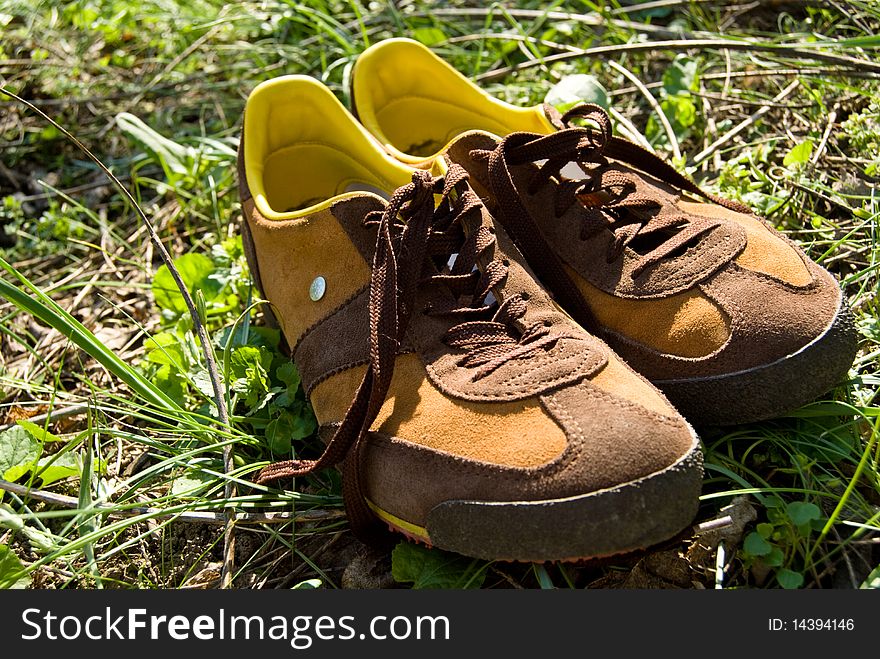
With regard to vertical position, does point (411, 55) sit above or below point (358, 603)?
above

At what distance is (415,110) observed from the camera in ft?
8.64

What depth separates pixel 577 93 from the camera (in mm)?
2963

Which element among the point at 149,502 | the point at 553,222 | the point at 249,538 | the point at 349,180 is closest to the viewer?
the point at 149,502

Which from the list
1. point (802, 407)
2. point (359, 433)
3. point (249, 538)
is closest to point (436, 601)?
point (359, 433)

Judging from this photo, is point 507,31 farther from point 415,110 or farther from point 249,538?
point 249,538

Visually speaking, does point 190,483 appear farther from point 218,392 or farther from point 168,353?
point 168,353

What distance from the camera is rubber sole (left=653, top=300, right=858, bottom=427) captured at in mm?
1811

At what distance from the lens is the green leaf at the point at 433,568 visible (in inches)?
68.5

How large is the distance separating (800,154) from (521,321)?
1.31m

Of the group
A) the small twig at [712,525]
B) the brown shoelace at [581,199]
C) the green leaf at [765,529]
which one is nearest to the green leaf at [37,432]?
the brown shoelace at [581,199]

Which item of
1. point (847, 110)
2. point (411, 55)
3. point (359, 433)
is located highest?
point (411, 55)

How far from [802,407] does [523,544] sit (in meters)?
0.77
